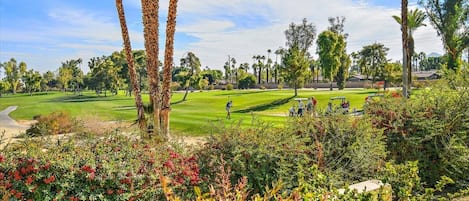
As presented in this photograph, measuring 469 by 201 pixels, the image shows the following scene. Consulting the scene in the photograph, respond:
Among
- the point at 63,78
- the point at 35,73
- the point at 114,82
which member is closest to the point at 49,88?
the point at 63,78

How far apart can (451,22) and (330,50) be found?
14659mm

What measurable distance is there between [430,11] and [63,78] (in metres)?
73.0

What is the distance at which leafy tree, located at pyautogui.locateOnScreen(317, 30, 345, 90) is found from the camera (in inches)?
1939

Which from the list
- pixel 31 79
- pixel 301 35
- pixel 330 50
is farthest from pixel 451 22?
pixel 31 79

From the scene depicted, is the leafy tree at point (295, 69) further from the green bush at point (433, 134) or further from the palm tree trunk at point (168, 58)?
the green bush at point (433, 134)

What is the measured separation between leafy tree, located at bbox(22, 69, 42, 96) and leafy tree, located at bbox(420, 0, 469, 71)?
67385mm

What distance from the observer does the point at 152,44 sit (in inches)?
340

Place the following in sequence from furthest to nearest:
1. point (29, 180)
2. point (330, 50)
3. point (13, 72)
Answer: point (13, 72), point (330, 50), point (29, 180)

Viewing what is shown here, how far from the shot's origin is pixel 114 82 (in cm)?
5862

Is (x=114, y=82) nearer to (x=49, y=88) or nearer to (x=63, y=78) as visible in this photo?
(x=63, y=78)

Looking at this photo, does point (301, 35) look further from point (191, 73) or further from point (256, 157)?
point (256, 157)

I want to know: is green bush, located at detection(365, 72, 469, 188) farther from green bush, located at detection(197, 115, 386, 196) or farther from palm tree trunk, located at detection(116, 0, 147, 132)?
palm tree trunk, located at detection(116, 0, 147, 132)

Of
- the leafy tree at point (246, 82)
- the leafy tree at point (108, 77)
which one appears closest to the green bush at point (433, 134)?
the leafy tree at point (108, 77)

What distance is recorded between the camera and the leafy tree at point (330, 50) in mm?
49250
